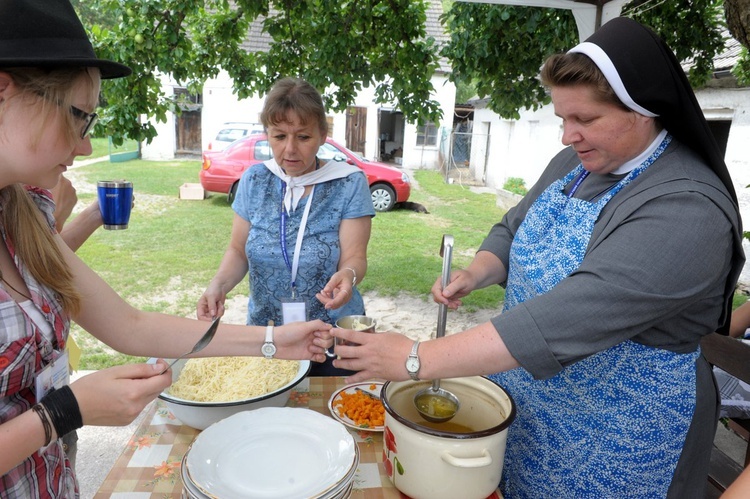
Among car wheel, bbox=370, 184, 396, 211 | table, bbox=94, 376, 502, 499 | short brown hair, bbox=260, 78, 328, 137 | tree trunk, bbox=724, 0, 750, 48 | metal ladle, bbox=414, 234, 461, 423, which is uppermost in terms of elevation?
tree trunk, bbox=724, 0, 750, 48

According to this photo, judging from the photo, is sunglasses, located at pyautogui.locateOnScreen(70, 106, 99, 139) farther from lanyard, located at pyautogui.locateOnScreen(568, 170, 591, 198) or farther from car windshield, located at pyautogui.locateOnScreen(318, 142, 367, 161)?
car windshield, located at pyautogui.locateOnScreen(318, 142, 367, 161)

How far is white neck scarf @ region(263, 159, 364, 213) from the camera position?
280 centimetres

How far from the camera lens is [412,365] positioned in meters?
1.43

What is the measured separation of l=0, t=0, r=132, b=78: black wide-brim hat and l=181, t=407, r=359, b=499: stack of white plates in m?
0.97

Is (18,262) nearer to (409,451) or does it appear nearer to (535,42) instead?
(409,451)

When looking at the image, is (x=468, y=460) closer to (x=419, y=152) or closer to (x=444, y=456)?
(x=444, y=456)

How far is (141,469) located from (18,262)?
2.24 ft

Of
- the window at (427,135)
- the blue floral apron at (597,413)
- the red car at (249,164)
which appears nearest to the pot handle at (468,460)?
the blue floral apron at (597,413)

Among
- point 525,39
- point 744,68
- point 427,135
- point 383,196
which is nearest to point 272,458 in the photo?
point 525,39

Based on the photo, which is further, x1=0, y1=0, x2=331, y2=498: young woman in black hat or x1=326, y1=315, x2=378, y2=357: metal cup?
x1=326, y1=315, x2=378, y2=357: metal cup

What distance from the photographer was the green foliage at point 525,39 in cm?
506

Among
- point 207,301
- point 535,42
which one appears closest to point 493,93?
point 535,42

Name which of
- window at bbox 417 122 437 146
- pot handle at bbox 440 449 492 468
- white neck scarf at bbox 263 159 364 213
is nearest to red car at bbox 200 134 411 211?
white neck scarf at bbox 263 159 364 213

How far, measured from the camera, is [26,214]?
1349 mm
